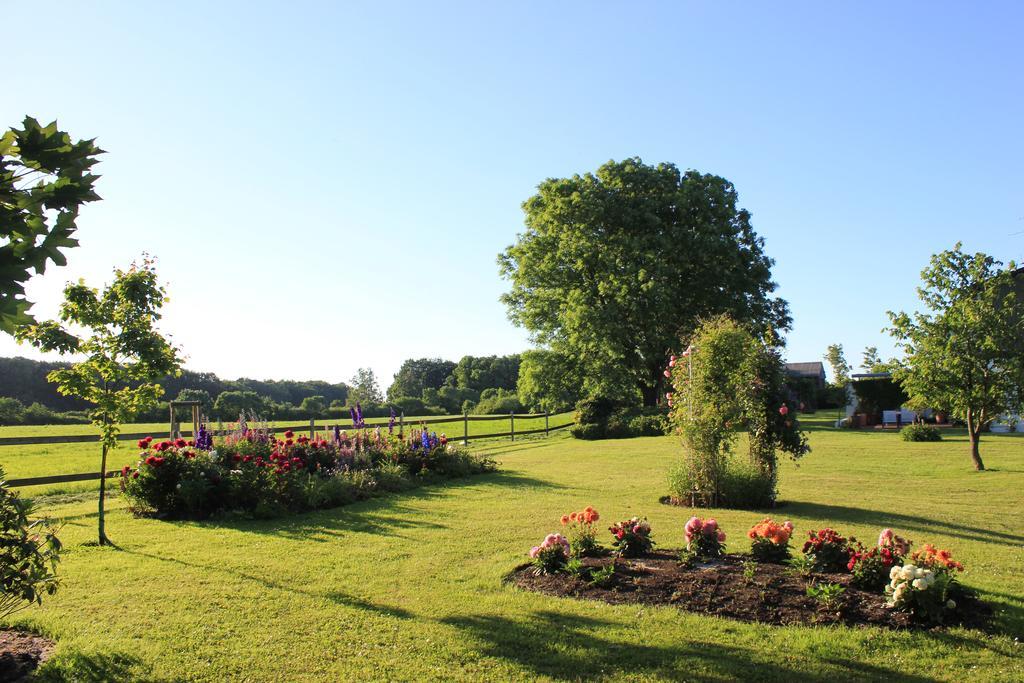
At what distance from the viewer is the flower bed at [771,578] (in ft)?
18.1

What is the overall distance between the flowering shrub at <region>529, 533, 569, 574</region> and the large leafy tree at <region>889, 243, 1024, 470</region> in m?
15.0

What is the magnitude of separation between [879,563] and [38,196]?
667cm

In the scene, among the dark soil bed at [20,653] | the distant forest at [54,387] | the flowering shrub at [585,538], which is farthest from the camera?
the distant forest at [54,387]

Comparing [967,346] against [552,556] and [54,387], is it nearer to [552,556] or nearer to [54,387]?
[552,556]

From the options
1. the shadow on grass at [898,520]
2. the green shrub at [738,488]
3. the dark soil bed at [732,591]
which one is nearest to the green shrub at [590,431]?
the shadow on grass at [898,520]

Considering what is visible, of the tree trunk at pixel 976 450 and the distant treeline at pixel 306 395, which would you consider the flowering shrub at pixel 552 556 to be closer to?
the distant treeline at pixel 306 395

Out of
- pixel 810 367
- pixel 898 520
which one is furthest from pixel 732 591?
pixel 810 367

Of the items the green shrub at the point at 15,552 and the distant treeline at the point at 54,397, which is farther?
the distant treeline at the point at 54,397

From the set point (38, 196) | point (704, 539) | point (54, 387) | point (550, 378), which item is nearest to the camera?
point (38, 196)

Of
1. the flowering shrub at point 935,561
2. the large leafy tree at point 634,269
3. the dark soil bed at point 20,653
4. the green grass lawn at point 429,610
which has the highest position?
the large leafy tree at point 634,269

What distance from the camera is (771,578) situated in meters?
6.44

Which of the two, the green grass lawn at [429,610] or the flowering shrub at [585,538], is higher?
the flowering shrub at [585,538]

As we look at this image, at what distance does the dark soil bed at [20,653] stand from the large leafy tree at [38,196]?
2.91 meters

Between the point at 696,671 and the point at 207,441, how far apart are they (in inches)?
389
